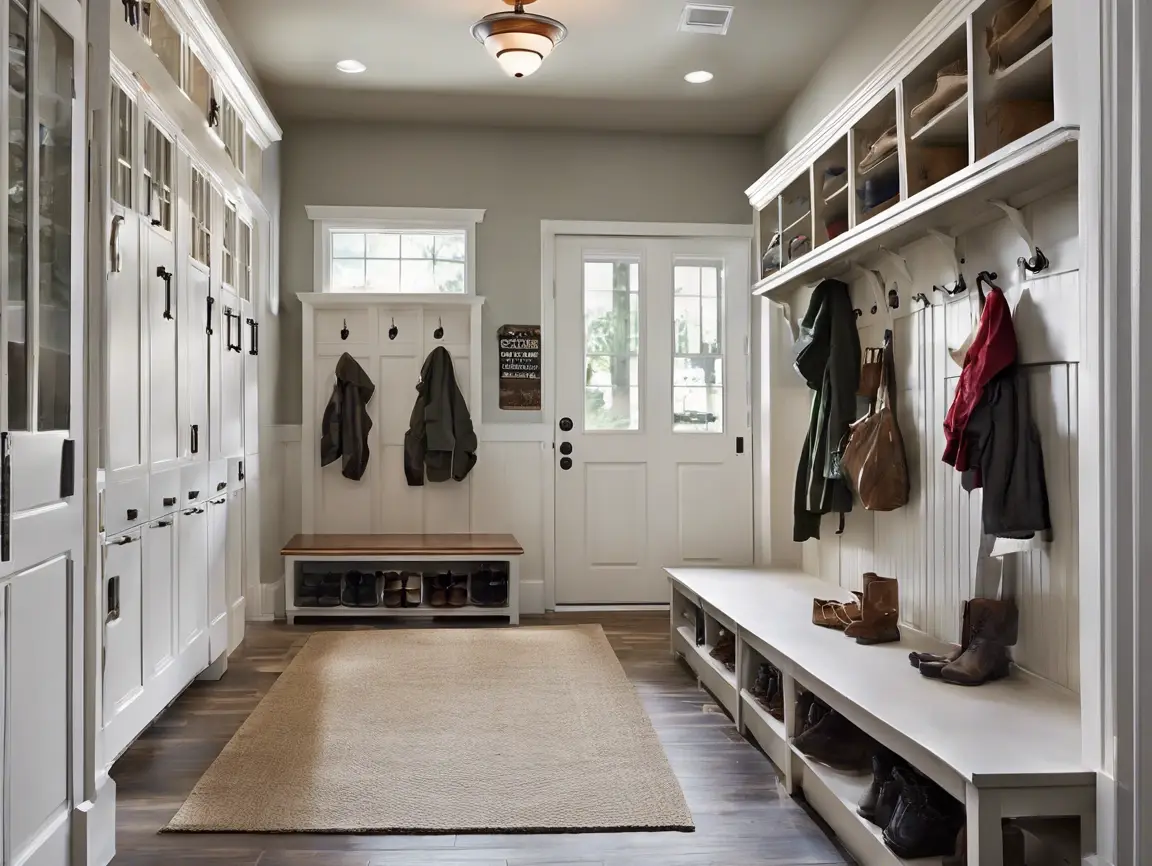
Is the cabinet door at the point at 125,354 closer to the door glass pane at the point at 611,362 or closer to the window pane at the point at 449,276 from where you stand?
the window pane at the point at 449,276

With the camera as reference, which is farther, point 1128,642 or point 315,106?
point 315,106

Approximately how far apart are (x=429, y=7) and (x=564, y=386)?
7.16 ft

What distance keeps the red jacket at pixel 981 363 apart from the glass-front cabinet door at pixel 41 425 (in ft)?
7.04

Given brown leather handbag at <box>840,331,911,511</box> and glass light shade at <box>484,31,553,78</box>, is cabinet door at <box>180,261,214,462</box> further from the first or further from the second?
brown leather handbag at <box>840,331,911,511</box>

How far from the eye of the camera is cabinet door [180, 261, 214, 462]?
3.42m

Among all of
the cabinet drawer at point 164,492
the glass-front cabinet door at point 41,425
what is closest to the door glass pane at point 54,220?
the glass-front cabinet door at point 41,425

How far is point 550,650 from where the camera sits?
4.34 meters

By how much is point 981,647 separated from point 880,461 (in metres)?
0.88

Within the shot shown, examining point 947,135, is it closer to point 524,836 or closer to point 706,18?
point 706,18

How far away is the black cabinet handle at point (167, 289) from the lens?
3.12 metres

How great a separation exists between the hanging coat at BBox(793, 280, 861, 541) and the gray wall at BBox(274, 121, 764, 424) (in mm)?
1898

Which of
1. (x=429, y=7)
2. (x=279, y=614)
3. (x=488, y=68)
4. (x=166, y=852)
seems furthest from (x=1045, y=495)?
(x=279, y=614)

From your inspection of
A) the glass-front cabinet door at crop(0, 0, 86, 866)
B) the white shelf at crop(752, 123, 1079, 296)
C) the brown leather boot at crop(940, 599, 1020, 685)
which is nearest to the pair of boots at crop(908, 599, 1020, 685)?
the brown leather boot at crop(940, 599, 1020, 685)

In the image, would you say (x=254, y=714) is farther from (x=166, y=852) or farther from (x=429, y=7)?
(x=429, y=7)
